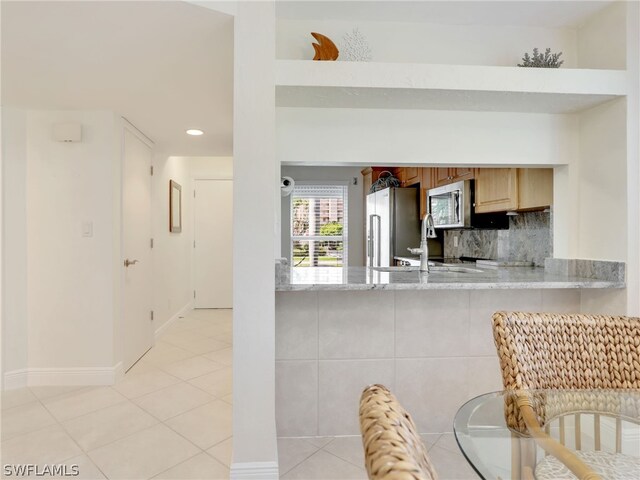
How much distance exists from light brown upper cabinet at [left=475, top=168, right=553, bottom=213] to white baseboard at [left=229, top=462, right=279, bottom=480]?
2168 millimetres

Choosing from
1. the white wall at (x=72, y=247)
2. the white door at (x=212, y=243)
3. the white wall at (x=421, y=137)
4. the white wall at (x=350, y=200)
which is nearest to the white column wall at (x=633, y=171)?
the white wall at (x=421, y=137)

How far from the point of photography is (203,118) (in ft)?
9.69

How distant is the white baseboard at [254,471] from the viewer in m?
1.62

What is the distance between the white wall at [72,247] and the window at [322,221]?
3339 millimetres

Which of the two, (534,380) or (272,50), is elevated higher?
(272,50)

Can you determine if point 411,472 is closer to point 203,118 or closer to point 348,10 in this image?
point 348,10

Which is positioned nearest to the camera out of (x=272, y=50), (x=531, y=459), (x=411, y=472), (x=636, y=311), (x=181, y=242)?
(x=411, y=472)

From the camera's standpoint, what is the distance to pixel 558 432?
41.6 inches

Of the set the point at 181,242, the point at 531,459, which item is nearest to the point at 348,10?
the point at 531,459

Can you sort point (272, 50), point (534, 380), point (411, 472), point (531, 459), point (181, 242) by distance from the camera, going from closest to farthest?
point (411, 472) < point (531, 459) < point (534, 380) < point (272, 50) < point (181, 242)

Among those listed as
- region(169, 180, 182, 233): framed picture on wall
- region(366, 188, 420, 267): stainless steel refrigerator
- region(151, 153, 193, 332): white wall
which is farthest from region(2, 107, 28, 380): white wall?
region(366, 188, 420, 267): stainless steel refrigerator

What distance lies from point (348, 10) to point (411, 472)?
2184 mm

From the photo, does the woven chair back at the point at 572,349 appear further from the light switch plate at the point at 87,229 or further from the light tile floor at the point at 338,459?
the light switch plate at the point at 87,229

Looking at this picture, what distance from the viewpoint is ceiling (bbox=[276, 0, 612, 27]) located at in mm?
1970
